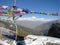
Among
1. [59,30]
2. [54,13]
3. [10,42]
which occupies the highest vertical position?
[54,13]

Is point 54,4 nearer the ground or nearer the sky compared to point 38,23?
nearer the sky

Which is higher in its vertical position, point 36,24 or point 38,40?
point 36,24

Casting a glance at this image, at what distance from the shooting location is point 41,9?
6.75 m

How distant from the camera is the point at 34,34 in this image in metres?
6.82

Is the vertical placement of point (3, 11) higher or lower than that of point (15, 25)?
higher

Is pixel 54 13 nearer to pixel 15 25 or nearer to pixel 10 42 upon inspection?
pixel 15 25

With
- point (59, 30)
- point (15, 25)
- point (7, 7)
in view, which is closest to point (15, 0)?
point (7, 7)

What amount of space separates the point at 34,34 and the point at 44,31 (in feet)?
1.19

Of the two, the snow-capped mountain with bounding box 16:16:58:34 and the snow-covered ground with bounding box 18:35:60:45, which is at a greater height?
the snow-capped mountain with bounding box 16:16:58:34

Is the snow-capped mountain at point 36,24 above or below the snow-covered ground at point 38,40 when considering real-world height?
above

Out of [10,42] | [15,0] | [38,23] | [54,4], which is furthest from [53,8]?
[10,42]

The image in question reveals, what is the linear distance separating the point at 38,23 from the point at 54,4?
2.81 ft

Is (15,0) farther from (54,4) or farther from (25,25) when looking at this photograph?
(54,4)

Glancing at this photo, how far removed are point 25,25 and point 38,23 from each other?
46 cm
